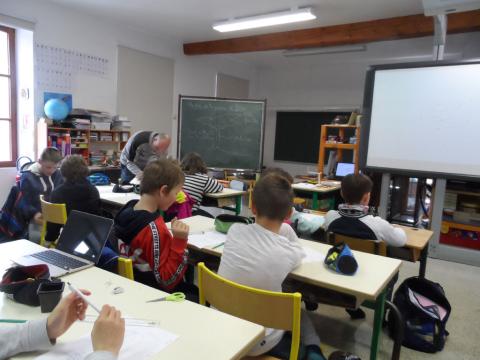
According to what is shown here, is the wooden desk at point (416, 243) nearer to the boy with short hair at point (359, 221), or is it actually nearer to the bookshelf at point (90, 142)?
Answer: the boy with short hair at point (359, 221)

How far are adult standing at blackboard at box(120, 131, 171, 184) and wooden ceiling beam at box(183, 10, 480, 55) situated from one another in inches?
103

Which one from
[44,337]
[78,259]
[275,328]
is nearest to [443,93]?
[275,328]

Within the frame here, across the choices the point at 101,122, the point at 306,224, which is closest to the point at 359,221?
the point at 306,224

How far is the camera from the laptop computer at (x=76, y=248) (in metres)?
1.49

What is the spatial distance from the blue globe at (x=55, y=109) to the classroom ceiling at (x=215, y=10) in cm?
133

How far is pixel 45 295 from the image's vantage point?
112 centimetres

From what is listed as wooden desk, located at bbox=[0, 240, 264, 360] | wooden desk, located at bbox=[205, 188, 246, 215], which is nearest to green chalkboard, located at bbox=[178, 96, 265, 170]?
wooden desk, located at bbox=[205, 188, 246, 215]

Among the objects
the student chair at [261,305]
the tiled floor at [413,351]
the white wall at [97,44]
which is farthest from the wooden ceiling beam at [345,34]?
the student chair at [261,305]

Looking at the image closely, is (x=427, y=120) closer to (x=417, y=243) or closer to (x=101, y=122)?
(x=417, y=243)

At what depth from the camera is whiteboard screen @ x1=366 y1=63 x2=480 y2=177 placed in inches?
154

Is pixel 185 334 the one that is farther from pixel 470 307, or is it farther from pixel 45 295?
pixel 470 307

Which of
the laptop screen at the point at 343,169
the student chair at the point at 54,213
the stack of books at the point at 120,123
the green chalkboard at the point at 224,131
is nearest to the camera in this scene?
the student chair at the point at 54,213

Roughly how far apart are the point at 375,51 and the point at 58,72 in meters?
5.52

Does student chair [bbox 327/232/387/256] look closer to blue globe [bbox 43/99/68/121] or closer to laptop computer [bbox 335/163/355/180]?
laptop computer [bbox 335/163/355/180]
